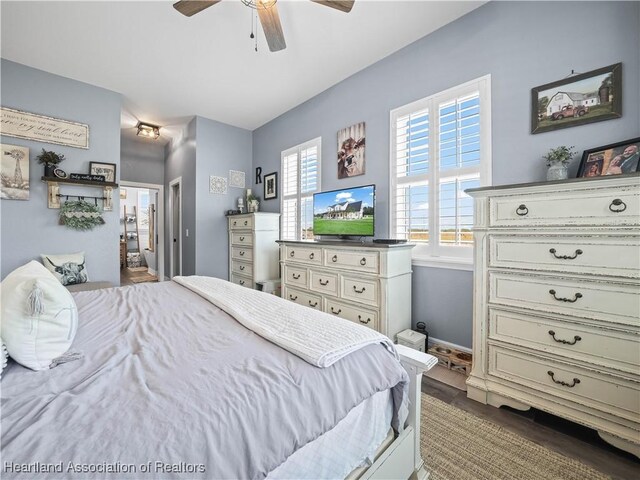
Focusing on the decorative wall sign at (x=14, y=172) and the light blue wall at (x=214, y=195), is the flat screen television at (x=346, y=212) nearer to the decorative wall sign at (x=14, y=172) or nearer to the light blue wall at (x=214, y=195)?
the light blue wall at (x=214, y=195)

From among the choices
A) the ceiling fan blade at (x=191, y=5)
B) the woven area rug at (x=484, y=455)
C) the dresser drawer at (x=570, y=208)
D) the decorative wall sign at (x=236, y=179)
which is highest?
the ceiling fan blade at (x=191, y=5)

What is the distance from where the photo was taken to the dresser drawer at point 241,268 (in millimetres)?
3960

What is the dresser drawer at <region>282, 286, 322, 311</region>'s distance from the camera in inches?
109

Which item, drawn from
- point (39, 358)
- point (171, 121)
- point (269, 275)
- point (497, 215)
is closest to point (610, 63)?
point (497, 215)

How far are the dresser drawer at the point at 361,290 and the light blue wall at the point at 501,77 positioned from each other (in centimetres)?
51

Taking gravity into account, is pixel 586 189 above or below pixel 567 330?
above

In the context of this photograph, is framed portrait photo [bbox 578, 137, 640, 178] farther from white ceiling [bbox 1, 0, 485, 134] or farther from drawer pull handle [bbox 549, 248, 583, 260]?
white ceiling [bbox 1, 0, 485, 134]

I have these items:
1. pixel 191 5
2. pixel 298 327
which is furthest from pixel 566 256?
pixel 191 5

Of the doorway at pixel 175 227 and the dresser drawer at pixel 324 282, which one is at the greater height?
the doorway at pixel 175 227

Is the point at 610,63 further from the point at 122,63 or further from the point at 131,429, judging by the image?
the point at 122,63

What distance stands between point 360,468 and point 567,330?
135cm

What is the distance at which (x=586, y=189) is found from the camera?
54.9 inches

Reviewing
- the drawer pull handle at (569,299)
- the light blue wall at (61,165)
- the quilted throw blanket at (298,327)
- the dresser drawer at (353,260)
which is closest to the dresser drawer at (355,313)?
the dresser drawer at (353,260)

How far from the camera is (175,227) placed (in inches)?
211
